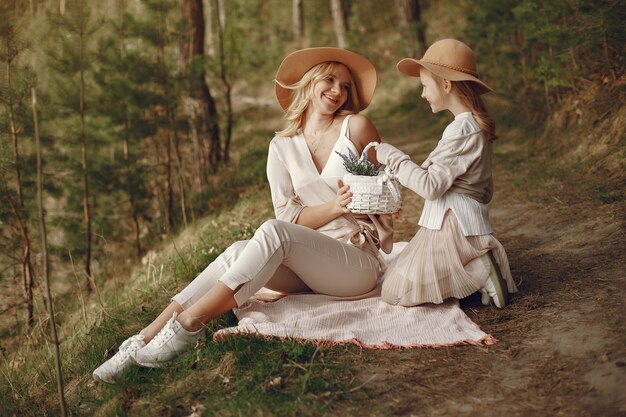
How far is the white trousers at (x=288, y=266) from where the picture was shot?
3.38 m

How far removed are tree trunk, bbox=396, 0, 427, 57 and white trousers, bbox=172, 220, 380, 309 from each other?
30.1 feet

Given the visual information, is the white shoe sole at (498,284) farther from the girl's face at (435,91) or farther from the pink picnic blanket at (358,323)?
the girl's face at (435,91)

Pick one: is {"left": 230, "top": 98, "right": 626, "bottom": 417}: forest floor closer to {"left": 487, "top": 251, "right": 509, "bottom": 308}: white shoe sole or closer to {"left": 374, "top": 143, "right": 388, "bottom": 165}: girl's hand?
{"left": 487, "top": 251, "right": 509, "bottom": 308}: white shoe sole

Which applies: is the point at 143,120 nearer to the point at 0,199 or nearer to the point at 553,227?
the point at 0,199

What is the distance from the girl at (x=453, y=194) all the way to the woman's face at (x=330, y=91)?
0.61m

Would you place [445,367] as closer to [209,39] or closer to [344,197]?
[344,197]

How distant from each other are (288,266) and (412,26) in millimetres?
9661

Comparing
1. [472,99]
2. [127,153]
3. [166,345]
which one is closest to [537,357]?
[472,99]

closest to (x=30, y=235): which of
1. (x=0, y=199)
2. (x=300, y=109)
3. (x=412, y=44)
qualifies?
(x=0, y=199)

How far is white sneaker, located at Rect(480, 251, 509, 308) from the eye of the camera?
3.52m

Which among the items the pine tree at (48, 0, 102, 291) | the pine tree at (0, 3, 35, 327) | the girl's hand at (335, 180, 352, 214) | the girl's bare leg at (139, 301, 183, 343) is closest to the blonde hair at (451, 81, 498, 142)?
the girl's hand at (335, 180, 352, 214)

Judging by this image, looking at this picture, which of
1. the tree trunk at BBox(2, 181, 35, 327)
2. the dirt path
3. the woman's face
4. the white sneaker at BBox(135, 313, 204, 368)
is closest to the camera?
the dirt path

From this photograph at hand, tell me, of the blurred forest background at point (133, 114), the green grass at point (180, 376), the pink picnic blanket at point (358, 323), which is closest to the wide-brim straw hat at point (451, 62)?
the pink picnic blanket at point (358, 323)

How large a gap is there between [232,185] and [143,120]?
1.42 metres
